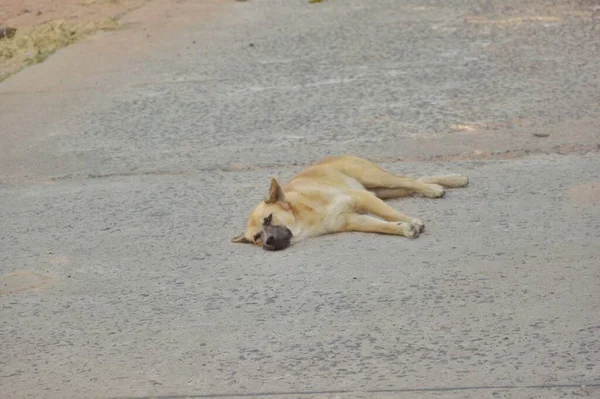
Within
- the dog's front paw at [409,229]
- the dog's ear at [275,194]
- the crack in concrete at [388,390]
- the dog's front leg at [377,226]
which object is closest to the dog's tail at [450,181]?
the dog's front leg at [377,226]

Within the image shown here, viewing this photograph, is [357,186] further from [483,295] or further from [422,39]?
[422,39]

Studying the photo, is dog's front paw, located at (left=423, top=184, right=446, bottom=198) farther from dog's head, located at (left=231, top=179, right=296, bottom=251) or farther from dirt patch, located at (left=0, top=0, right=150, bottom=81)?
dirt patch, located at (left=0, top=0, right=150, bottom=81)

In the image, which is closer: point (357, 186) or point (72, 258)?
point (72, 258)

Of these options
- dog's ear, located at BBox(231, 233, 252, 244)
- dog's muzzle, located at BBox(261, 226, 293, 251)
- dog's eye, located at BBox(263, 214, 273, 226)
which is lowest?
dog's ear, located at BBox(231, 233, 252, 244)

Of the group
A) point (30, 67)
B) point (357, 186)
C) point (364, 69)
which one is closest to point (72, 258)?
point (357, 186)

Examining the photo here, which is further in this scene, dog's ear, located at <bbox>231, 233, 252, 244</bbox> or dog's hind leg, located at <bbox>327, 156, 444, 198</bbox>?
dog's hind leg, located at <bbox>327, 156, 444, 198</bbox>

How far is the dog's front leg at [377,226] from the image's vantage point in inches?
226

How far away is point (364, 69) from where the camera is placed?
9.55 m

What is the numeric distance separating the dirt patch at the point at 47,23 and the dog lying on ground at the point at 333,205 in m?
5.35

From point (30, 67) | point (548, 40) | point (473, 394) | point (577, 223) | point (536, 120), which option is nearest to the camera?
point (473, 394)

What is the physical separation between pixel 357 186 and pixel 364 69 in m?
3.38

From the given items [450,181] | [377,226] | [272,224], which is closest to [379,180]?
[450,181]

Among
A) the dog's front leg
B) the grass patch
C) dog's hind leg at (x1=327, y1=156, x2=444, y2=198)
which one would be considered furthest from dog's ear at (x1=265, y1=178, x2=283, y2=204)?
the grass patch

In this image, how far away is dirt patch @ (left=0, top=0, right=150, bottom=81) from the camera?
11.6m
